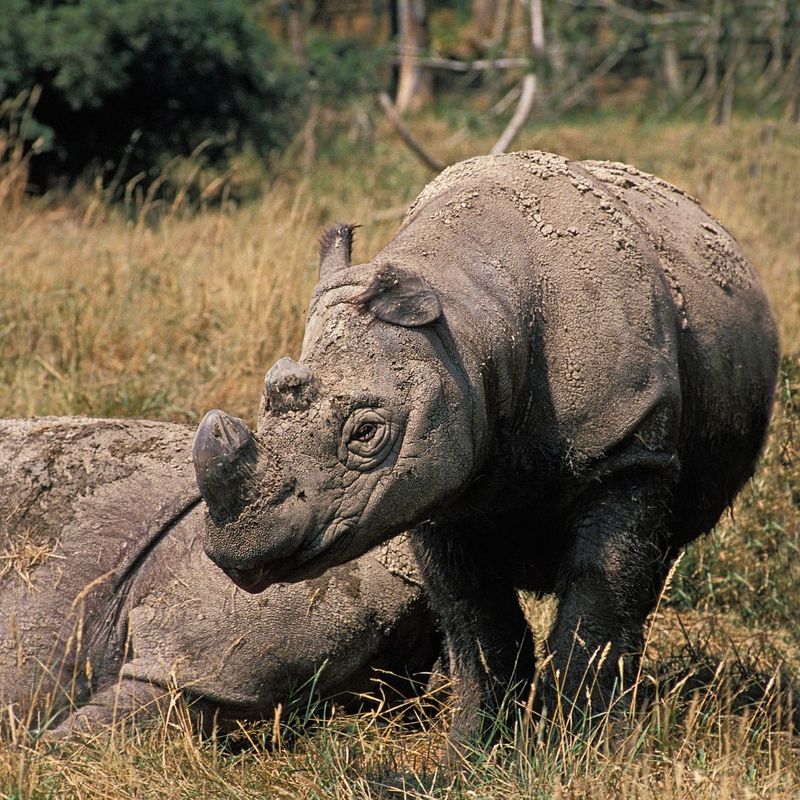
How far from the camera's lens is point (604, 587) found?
3814mm

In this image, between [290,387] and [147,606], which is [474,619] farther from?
[290,387]

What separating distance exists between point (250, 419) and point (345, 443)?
9.64 feet

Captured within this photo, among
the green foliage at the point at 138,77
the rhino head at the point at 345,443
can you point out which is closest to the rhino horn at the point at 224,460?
the rhino head at the point at 345,443

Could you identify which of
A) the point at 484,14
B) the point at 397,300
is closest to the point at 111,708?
the point at 397,300

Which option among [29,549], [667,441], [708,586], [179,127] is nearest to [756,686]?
[708,586]

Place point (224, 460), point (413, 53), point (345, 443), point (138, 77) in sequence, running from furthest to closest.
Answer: point (413, 53)
point (138, 77)
point (345, 443)
point (224, 460)

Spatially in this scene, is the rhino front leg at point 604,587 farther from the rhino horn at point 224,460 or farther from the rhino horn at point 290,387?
the rhino horn at point 224,460

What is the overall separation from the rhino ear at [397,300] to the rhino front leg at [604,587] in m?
0.82

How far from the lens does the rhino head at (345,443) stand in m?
3.17

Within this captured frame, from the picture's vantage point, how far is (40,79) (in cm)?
1157

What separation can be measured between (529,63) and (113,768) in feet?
39.1

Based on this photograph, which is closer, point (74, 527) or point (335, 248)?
point (335, 248)

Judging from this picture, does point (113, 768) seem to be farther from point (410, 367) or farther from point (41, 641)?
point (410, 367)

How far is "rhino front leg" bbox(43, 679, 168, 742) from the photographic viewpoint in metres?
3.97
